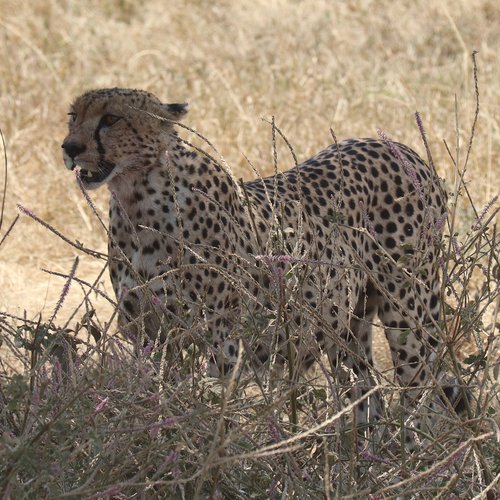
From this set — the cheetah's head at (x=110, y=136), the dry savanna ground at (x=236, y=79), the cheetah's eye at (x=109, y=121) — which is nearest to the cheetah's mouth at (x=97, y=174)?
the cheetah's head at (x=110, y=136)

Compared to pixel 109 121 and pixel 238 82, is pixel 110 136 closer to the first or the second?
pixel 109 121

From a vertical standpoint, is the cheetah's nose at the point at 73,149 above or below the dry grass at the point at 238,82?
above

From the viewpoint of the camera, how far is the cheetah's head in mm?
3621

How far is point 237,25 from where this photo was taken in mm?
8258

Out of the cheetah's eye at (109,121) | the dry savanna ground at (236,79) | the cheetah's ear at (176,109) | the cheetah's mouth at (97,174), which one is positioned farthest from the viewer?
the dry savanna ground at (236,79)

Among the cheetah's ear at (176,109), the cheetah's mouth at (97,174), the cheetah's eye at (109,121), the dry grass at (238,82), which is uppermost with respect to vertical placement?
the cheetah's eye at (109,121)

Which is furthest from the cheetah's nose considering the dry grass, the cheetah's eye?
the dry grass

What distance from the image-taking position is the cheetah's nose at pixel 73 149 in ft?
11.9

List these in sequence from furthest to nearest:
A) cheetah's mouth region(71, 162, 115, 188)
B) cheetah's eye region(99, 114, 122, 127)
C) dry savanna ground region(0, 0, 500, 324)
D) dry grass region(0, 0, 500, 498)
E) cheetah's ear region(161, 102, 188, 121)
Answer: dry savanna ground region(0, 0, 500, 324) → dry grass region(0, 0, 500, 498) → cheetah's ear region(161, 102, 188, 121) → cheetah's eye region(99, 114, 122, 127) → cheetah's mouth region(71, 162, 115, 188)

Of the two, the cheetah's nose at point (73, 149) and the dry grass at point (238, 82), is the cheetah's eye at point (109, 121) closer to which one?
the cheetah's nose at point (73, 149)

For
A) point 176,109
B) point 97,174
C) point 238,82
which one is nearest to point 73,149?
point 97,174

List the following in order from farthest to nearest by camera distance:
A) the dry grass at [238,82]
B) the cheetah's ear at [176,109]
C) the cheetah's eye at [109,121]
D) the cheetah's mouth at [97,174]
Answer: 1. the dry grass at [238,82]
2. the cheetah's ear at [176,109]
3. the cheetah's eye at [109,121]
4. the cheetah's mouth at [97,174]

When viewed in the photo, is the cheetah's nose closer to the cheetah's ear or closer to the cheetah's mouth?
the cheetah's mouth

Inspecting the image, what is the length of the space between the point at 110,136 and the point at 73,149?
4.4 inches
